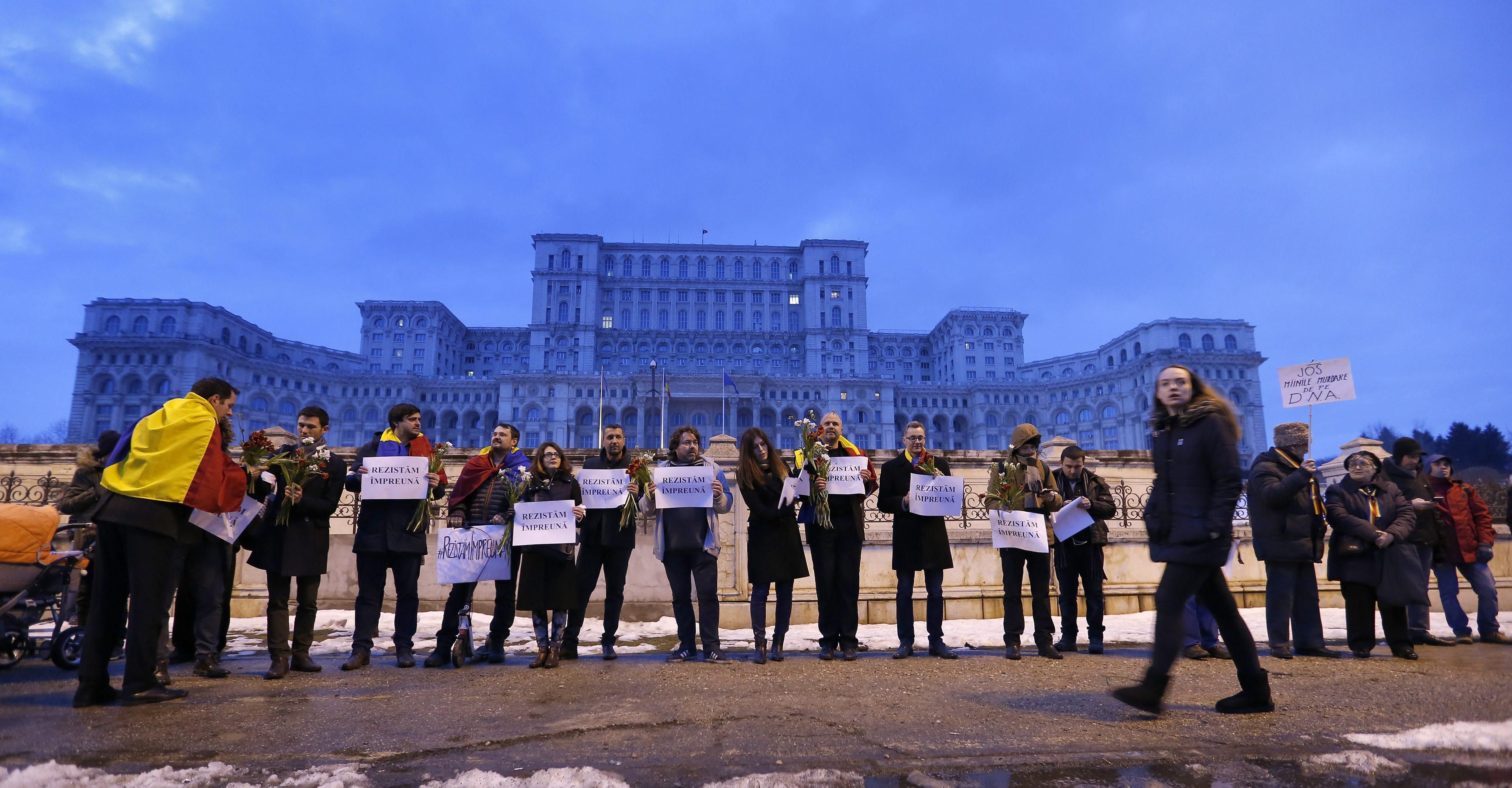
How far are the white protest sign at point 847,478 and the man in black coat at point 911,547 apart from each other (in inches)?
9.6

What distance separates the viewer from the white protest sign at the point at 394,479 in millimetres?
6680

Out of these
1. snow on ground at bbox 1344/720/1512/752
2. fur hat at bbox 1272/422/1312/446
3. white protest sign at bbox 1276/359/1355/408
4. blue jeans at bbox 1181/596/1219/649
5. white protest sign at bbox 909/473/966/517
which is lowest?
blue jeans at bbox 1181/596/1219/649

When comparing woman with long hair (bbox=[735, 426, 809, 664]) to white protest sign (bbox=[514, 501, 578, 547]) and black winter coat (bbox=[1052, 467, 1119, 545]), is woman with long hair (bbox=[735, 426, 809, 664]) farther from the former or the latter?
black winter coat (bbox=[1052, 467, 1119, 545])

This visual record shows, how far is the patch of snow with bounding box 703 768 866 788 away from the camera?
120 inches

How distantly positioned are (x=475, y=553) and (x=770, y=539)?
2681 millimetres

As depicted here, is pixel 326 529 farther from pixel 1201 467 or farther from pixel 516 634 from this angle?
pixel 1201 467

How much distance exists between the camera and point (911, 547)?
23.9 feet

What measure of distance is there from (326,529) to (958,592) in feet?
24.6

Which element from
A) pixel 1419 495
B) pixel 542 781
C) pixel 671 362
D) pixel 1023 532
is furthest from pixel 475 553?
pixel 671 362

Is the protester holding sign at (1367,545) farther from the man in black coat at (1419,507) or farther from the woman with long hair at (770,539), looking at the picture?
the woman with long hair at (770,539)

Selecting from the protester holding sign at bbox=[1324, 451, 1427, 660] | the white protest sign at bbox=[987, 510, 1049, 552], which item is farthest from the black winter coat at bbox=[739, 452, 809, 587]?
the protester holding sign at bbox=[1324, 451, 1427, 660]

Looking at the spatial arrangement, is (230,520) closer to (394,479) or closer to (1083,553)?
(394,479)

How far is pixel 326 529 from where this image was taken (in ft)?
22.0

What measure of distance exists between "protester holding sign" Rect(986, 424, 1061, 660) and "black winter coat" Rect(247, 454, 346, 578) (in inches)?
239
